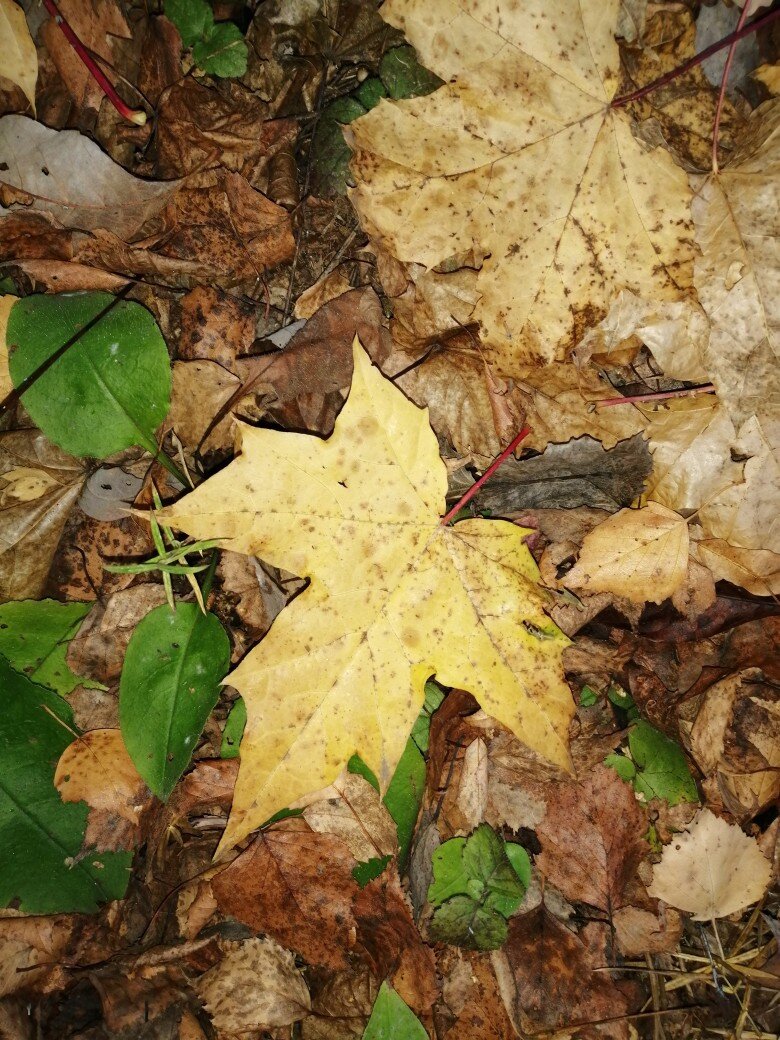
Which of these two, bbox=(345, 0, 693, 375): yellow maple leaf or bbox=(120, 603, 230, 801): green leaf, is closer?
bbox=(345, 0, 693, 375): yellow maple leaf

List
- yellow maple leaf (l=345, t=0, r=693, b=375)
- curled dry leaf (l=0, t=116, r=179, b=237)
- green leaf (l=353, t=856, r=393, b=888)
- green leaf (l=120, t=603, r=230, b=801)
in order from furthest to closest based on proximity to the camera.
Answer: green leaf (l=353, t=856, r=393, b=888) → curled dry leaf (l=0, t=116, r=179, b=237) → green leaf (l=120, t=603, r=230, b=801) → yellow maple leaf (l=345, t=0, r=693, b=375)

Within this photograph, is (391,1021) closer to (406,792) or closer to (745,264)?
(406,792)

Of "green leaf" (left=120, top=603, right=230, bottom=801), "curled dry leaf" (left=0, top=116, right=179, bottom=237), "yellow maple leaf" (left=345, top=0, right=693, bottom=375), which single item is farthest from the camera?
"curled dry leaf" (left=0, top=116, right=179, bottom=237)

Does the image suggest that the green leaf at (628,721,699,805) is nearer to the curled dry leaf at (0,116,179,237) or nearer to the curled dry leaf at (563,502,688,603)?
the curled dry leaf at (563,502,688,603)

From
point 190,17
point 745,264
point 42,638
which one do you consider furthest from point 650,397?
point 42,638

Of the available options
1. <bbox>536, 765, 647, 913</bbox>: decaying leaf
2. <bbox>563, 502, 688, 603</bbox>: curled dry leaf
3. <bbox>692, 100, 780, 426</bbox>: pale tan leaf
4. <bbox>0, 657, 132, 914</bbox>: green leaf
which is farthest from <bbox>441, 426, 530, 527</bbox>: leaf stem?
<bbox>0, 657, 132, 914</bbox>: green leaf

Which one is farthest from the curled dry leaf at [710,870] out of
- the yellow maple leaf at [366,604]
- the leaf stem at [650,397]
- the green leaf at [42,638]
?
the green leaf at [42,638]

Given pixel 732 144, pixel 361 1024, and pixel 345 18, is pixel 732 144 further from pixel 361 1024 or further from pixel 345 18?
pixel 361 1024
